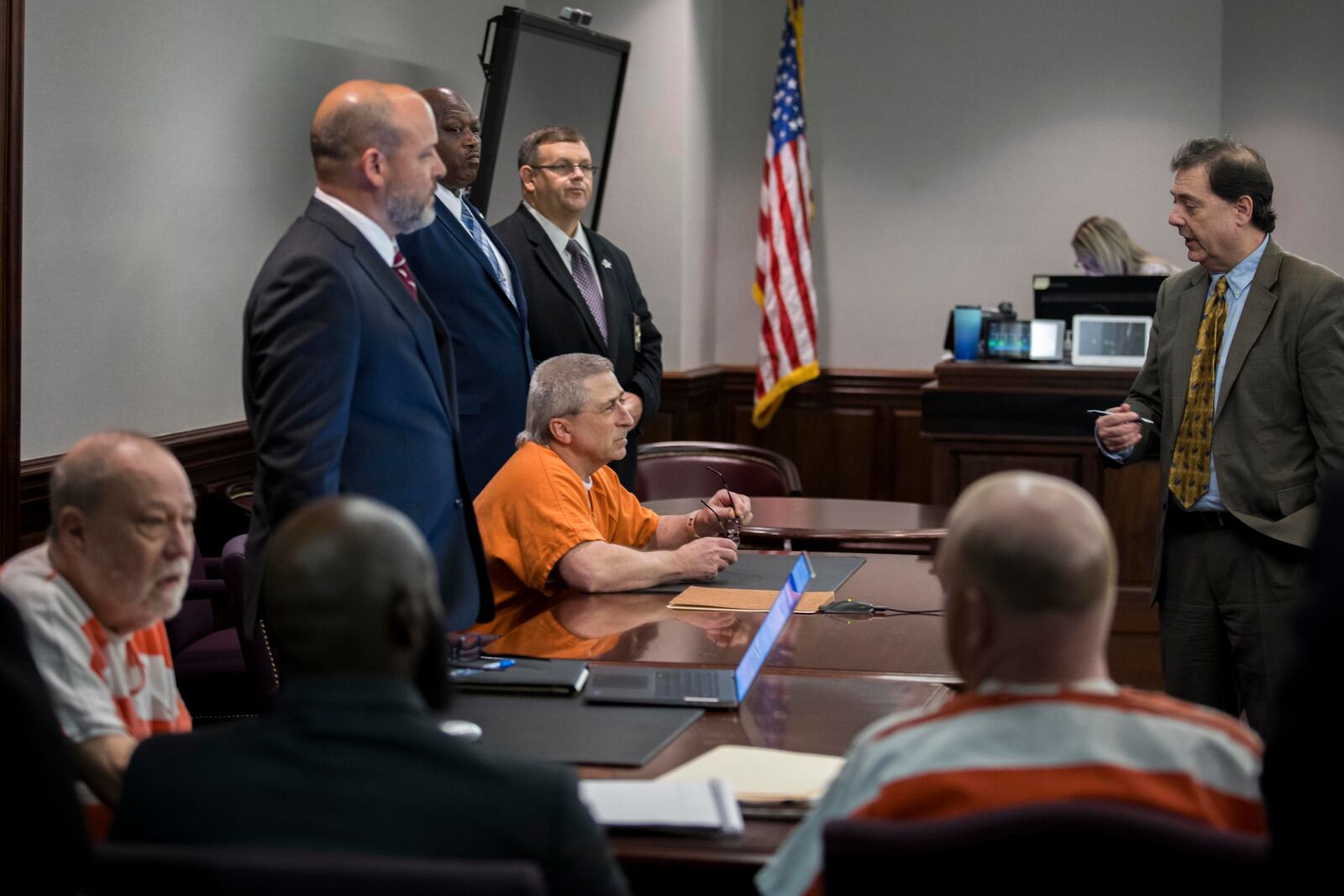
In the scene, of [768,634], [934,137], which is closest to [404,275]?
[768,634]

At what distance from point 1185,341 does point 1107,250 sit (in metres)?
3.64

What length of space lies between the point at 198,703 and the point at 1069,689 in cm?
280

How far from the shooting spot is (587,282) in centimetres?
479

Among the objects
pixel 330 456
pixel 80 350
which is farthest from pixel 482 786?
pixel 80 350

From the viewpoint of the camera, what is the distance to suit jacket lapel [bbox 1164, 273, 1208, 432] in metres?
3.43

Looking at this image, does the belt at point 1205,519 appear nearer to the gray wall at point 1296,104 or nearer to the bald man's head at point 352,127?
the bald man's head at point 352,127

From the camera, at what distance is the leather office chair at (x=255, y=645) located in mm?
2980

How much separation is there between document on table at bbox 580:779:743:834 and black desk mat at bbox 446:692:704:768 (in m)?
0.13

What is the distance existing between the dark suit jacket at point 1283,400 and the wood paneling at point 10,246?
2.73m

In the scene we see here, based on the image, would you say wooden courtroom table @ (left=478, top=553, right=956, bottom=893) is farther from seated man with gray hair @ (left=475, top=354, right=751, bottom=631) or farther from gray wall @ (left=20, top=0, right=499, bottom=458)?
gray wall @ (left=20, top=0, right=499, bottom=458)

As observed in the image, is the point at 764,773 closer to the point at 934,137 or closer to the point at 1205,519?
the point at 1205,519

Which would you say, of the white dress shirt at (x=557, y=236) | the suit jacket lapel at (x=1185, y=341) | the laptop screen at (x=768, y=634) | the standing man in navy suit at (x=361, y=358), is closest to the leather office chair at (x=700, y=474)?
the white dress shirt at (x=557, y=236)

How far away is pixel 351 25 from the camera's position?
16.9 ft

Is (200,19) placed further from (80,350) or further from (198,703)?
(198,703)
